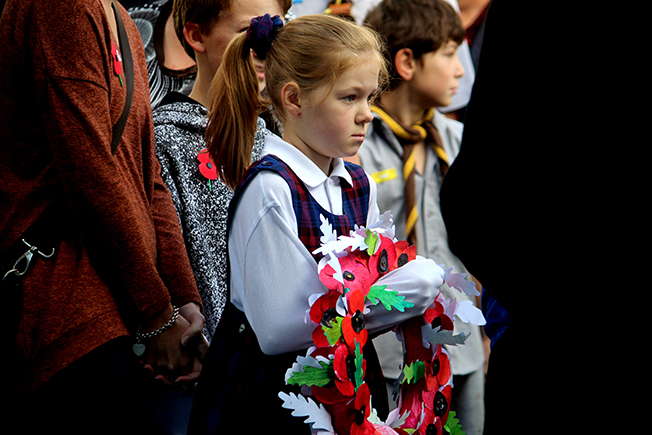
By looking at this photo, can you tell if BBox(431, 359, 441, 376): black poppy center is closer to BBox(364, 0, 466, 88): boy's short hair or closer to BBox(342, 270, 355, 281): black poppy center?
BBox(342, 270, 355, 281): black poppy center

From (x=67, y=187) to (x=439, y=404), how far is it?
1.09 meters

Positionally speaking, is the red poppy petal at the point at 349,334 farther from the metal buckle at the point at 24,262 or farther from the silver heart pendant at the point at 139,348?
the metal buckle at the point at 24,262

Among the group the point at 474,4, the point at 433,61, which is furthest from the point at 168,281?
the point at 474,4

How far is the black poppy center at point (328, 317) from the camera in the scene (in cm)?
154

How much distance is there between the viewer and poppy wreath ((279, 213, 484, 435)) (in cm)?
151

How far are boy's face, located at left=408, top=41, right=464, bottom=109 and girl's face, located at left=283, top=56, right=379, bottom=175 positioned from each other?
1239mm

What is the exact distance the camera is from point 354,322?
5.09 feet

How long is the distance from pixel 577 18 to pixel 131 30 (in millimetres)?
1418

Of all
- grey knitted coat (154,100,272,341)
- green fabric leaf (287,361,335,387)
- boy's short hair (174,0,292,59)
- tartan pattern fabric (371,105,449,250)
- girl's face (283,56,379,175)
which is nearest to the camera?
green fabric leaf (287,361,335,387)

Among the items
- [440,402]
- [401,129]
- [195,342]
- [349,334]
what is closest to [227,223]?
[195,342]

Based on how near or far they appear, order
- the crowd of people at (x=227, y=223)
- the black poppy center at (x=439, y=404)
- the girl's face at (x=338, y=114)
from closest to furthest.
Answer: the crowd of people at (x=227, y=223) < the black poppy center at (x=439, y=404) < the girl's face at (x=338, y=114)

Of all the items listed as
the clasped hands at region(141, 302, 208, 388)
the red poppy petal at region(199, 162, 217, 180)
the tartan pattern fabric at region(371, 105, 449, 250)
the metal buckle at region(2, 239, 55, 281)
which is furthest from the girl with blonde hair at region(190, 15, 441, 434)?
the tartan pattern fabric at region(371, 105, 449, 250)

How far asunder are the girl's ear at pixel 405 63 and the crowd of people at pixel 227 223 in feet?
3.61

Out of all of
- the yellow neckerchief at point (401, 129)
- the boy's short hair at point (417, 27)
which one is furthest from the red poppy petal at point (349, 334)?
the boy's short hair at point (417, 27)
